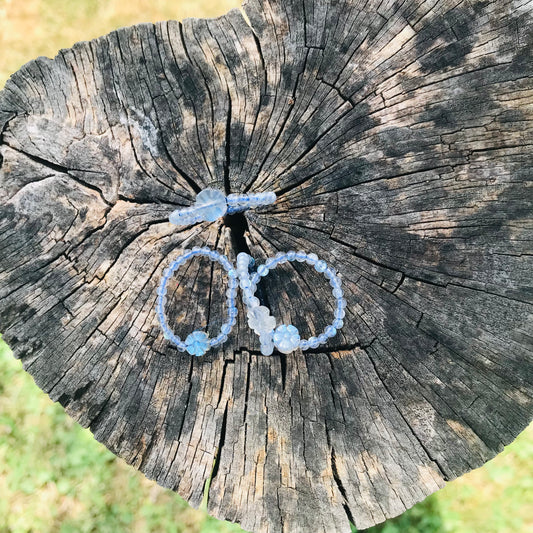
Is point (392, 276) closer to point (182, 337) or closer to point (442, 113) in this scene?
point (442, 113)

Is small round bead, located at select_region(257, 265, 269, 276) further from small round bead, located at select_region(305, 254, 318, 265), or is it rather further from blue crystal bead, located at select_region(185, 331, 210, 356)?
blue crystal bead, located at select_region(185, 331, 210, 356)

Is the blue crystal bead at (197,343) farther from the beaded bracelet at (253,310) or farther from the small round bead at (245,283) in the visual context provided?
the small round bead at (245,283)

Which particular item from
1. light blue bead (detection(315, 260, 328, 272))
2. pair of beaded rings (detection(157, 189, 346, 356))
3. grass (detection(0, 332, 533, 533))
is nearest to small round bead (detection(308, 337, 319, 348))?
pair of beaded rings (detection(157, 189, 346, 356))

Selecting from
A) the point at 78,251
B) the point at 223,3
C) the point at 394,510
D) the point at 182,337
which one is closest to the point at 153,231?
the point at 78,251

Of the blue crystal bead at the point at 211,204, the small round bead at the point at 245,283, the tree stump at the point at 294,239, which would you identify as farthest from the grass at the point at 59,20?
the small round bead at the point at 245,283

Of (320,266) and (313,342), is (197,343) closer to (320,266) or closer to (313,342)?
(313,342)

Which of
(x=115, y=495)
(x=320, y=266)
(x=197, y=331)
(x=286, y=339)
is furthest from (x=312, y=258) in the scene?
(x=115, y=495)
